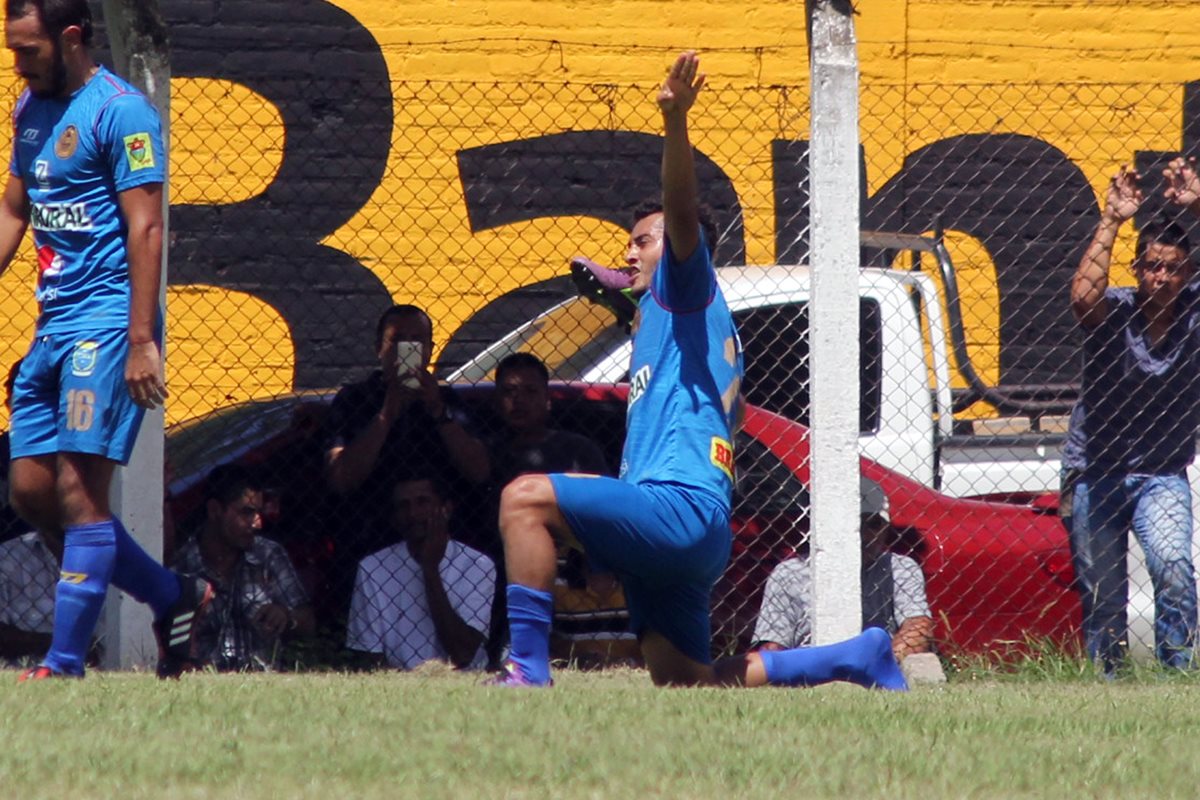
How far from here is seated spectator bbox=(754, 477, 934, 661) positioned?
697 cm

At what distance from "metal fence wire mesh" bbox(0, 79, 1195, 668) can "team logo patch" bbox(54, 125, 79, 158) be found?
2192mm

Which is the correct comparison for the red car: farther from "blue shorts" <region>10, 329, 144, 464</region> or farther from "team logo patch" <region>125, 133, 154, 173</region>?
"team logo patch" <region>125, 133, 154, 173</region>

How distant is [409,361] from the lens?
7465mm

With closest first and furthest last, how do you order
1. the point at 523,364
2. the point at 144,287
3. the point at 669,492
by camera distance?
1. the point at 669,492
2. the point at 144,287
3. the point at 523,364

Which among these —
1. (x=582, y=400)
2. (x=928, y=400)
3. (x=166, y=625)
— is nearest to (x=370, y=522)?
(x=582, y=400)

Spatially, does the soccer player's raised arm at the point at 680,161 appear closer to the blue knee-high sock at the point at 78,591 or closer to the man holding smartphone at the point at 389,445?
the blue knee-high sock at the point at 78,591

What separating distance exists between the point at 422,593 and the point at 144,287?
8.27ft

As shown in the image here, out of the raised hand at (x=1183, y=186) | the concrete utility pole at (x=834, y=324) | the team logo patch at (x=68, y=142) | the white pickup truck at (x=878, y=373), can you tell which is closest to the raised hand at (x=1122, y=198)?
the raised hand at (x=1183, y=186)

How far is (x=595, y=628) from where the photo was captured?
7066 millimetres

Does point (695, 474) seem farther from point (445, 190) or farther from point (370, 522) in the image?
point (445, 190)

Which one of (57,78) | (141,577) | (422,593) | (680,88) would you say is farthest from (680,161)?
(422,593)

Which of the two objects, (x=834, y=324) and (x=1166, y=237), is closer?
(x=834, y=324)

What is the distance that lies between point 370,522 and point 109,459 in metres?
2.19

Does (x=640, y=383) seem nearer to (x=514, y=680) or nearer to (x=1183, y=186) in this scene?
(x=514, y=680)
